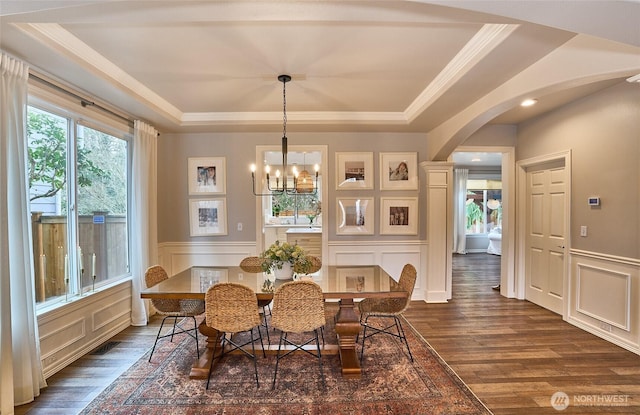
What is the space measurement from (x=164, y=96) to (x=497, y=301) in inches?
209

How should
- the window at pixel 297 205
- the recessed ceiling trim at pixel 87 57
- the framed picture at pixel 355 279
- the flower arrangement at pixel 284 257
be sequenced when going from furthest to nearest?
the window at pixel 297 205
the flower arrangement at pixel 284 257
the framed picture at pixel 355 279
the recessed ceiling trim at pixel 87 57

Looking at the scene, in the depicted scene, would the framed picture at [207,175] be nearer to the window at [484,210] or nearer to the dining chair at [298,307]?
the dining chair at [298,307]

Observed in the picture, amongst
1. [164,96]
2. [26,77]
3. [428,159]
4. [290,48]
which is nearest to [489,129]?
[428,159]

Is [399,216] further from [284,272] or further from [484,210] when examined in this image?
[484,210]

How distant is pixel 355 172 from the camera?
4.53 m

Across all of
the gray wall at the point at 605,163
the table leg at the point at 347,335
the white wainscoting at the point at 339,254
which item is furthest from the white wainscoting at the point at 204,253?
the gray wall at the point at 605,163

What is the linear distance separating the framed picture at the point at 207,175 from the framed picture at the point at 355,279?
2401 millimetres

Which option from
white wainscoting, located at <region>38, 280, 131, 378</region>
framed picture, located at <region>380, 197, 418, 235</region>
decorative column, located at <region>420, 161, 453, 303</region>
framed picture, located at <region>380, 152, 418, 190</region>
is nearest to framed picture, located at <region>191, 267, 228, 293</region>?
white wainscoting, located at <region>38, 280, 131, 378</region>

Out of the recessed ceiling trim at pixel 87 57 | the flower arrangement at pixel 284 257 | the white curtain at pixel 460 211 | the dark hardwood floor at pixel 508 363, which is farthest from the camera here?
the white curtain at pixel 460 211

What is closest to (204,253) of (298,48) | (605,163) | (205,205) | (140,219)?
(205,205)

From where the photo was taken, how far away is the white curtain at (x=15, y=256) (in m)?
2.04

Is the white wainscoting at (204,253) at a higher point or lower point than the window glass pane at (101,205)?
lower

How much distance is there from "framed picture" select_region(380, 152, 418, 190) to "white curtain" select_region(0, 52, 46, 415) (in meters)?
3.91

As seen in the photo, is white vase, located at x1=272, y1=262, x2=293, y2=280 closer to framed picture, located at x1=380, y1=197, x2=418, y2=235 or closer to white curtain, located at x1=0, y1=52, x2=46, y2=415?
white curtain, located at x1=0, y1=52, x2=46, y2=415
